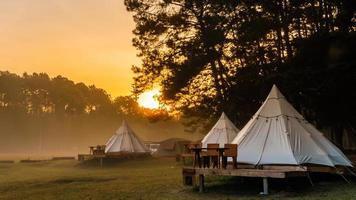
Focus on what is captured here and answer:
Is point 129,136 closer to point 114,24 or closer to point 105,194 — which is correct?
point 114,24

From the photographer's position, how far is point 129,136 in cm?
3750

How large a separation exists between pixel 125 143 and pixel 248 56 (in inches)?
566

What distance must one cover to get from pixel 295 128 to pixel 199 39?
14971 millimetres

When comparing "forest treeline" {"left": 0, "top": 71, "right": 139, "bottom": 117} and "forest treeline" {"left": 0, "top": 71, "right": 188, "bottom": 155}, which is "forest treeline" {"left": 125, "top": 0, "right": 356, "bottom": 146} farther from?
"forest treeline" {"left": 0, "top": 71, "right": 139, "bottom": 117}

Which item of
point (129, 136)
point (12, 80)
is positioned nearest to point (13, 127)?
point (12, 80)

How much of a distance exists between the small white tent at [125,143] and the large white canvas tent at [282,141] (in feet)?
69.3

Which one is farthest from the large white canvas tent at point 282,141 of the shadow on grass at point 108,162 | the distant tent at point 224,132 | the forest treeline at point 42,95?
the forest treeline at point 42,95

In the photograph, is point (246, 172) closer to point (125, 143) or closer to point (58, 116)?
point (125, 143)

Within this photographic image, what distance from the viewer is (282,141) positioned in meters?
14.8

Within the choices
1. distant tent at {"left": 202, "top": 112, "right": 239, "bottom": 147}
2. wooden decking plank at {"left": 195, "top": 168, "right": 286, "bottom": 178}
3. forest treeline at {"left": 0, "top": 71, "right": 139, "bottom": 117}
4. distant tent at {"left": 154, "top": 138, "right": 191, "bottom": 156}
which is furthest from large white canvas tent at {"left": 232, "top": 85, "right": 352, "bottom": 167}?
forest treeline at {"left": 0, "top": 71, "right": 139, "bottom": 117}

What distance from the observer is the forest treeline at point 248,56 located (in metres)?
20.5

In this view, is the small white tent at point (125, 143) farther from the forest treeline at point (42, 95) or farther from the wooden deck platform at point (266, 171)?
the forest treeline at point (42, 95)

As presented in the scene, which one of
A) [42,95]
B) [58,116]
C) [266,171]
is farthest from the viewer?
[58,116]

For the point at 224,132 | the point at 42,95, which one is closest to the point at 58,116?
the point at 42,95
